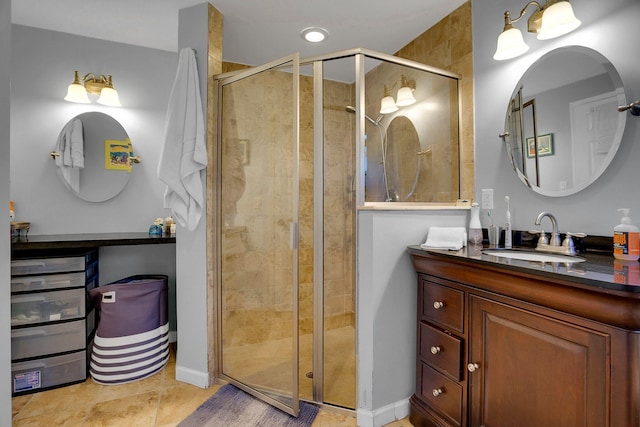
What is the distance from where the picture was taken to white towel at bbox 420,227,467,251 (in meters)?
1.59

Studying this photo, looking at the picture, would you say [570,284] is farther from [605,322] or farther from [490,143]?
[490,143]

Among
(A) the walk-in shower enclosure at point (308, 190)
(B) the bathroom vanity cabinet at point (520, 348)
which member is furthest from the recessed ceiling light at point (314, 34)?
(B) the bathroom vanity cabinet at point (520, 348)

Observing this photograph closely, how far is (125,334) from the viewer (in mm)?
2109

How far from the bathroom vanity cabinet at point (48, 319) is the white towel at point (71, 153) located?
62 cm

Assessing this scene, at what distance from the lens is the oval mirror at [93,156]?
2.42 meters

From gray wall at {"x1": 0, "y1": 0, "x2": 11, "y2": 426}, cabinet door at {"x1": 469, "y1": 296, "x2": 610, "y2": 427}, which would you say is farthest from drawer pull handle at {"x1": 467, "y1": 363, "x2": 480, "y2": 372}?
gray wall at {"x1": 0, "y1": 0, "x2": 11, "y2": 426}

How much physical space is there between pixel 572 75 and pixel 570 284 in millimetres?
1100

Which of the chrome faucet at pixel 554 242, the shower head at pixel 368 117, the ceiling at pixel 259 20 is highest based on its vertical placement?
the ceiling at pixel 259 20

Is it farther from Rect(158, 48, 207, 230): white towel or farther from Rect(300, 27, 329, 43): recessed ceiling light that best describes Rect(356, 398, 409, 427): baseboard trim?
Rect(300, 27, 329, 43): recessed ceiling light

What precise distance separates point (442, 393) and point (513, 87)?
165 cm

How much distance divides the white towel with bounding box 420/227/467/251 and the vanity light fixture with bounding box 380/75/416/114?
30.8 inches

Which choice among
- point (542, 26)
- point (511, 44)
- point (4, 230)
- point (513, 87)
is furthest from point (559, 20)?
point (4, 230)

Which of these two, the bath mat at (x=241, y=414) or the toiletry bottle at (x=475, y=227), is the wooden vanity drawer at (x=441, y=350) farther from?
the bath mat at (x=241, y=414)

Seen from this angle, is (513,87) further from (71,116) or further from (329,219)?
(71,116)
